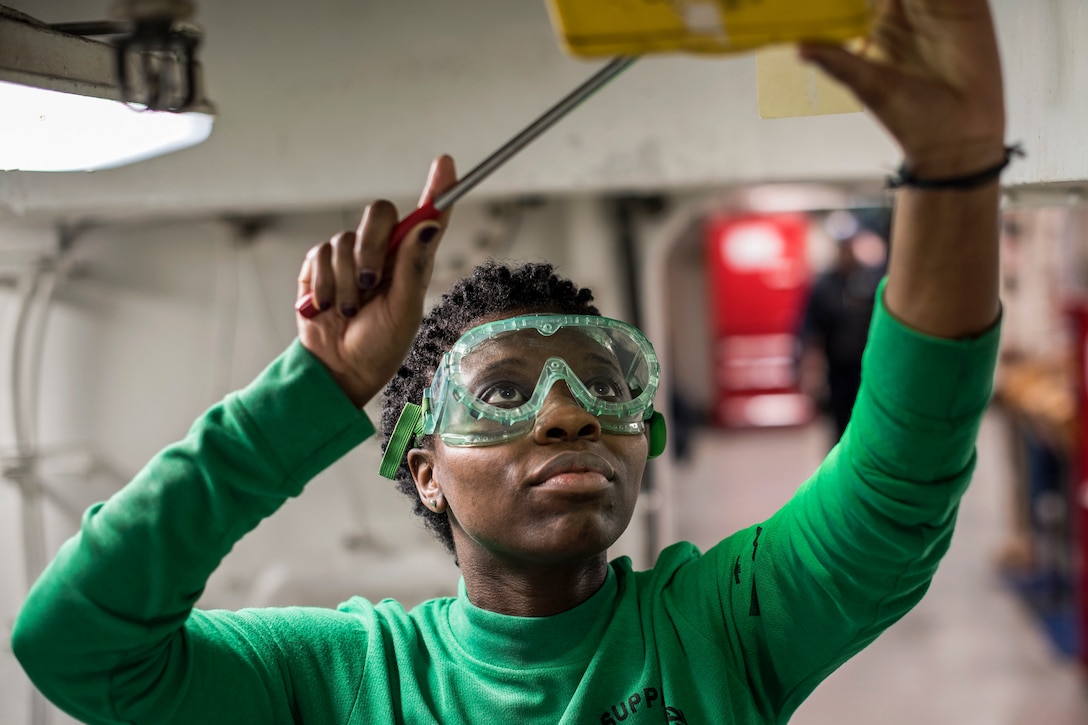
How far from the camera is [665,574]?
1.50 m

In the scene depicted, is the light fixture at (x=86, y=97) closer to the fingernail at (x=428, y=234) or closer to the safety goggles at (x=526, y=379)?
the fingernail at (x=428, y=234)

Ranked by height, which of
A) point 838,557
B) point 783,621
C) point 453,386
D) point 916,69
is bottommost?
point 783,621

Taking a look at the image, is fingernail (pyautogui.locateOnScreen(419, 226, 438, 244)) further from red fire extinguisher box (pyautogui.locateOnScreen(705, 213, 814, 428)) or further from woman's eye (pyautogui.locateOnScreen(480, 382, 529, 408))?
red fire extinguisher box (pyautogui.locateOnScreen(705, 213, 814, 428))

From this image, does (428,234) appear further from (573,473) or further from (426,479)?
(426,479)

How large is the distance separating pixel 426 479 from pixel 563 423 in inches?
11.4

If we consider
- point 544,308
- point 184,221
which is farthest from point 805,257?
point 544,308

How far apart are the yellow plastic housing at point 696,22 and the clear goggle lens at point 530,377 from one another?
0.62 m

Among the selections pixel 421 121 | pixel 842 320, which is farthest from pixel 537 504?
pixel 842 320

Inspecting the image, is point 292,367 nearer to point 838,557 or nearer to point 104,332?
point 838,557

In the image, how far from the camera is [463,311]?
1.61 metres

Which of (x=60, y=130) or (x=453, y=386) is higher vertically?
(x=60, y=130)

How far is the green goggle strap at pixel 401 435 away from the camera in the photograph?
58.7 inches

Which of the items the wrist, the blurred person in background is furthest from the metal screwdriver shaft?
the blurred person in background

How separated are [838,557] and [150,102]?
91 cm
